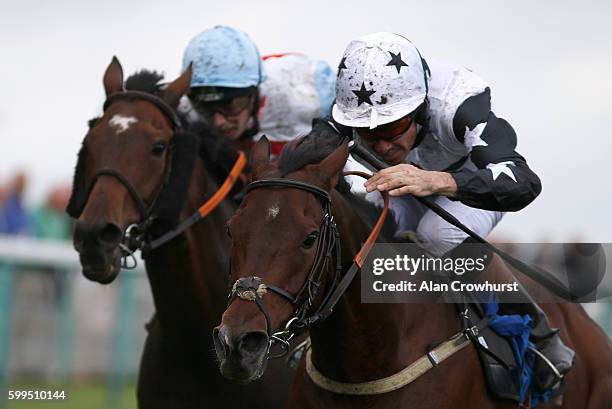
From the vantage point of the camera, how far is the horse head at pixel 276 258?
3.00 meters

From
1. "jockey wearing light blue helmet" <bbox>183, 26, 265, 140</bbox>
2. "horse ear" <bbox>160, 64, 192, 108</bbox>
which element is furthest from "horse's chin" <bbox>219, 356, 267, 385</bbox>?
"jockey wearing light blue helmet" <bbox>183, 26, 265, 140</bbox>

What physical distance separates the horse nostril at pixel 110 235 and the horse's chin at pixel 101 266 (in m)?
0.05

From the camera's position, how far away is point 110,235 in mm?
4434

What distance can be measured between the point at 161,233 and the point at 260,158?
4.52 ft

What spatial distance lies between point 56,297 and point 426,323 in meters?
5.52

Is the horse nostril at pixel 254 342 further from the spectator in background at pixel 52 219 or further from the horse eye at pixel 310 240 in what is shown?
the spectator in background at pixel 52 219

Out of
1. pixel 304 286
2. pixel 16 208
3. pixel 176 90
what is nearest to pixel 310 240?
Answer: pixel 304 286

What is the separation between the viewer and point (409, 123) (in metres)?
3.90

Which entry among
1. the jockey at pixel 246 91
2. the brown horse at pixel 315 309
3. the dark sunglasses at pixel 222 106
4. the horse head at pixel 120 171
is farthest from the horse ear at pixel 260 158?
the dark sunglasses at pixel 222 106

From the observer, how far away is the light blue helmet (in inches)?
219

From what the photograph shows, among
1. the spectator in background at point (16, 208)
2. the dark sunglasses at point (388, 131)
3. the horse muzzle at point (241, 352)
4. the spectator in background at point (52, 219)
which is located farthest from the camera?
the spectator in background at point (52, 219)

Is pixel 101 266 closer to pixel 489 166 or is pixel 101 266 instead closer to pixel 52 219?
pixel 489 166

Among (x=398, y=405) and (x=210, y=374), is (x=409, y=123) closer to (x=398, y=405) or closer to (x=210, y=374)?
(x=398, y=405)

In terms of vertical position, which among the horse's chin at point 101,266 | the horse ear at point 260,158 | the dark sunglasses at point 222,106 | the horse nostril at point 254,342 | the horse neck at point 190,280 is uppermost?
the horse ear at point 260,158
